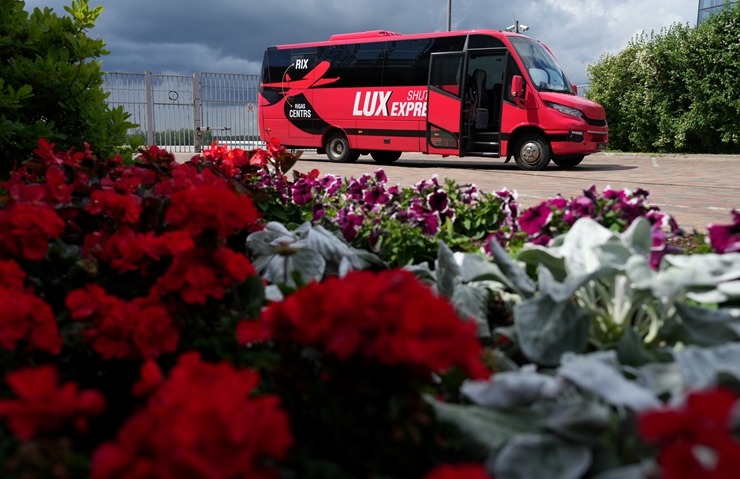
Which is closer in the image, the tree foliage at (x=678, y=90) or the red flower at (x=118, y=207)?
the red flower at (x=118, y=207)

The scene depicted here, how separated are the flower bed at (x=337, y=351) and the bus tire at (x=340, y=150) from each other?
14615 mm

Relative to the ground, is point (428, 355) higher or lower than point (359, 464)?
higher

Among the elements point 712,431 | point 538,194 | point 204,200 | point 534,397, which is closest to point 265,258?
point 204,200

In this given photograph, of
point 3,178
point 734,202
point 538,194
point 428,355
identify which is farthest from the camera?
point 538,194

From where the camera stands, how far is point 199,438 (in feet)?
2.70

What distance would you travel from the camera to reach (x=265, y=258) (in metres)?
2.60

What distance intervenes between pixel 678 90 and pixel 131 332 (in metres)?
22.8

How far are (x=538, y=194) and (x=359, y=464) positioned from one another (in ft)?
23.5

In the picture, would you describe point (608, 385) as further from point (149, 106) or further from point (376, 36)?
point (149, 106)

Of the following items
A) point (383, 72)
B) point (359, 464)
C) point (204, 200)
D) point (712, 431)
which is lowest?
point (359, 464)

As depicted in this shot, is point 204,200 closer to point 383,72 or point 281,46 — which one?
point 383,72

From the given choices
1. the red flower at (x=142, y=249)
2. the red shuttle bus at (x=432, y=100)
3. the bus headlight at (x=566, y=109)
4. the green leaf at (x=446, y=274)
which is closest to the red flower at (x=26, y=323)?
the red flower at (x=142, y=249)

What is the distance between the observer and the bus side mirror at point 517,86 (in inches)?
554

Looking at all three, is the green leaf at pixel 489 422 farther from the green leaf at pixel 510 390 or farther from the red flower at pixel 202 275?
the red flower at pixel 202 275
